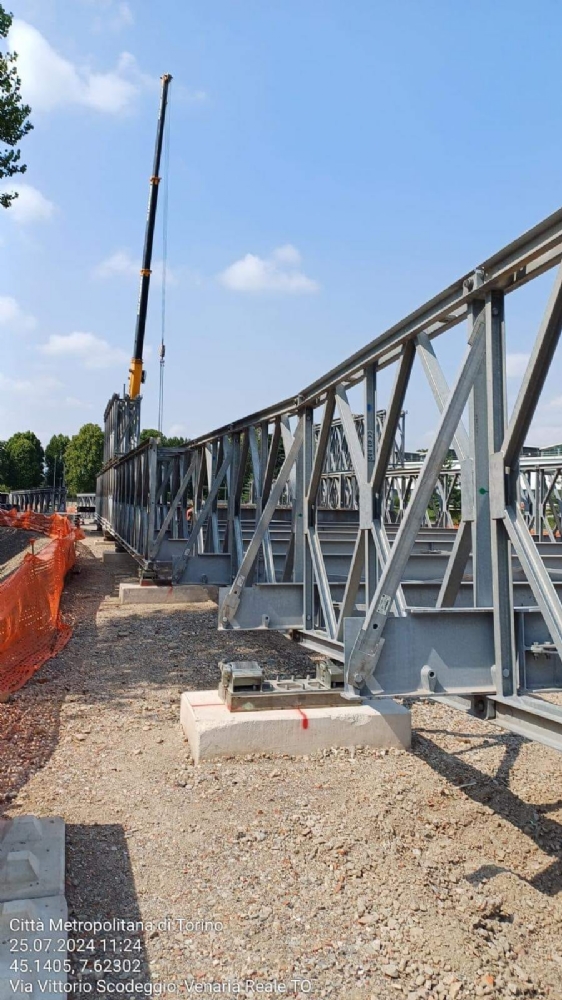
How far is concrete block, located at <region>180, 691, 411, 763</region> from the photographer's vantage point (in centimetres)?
555

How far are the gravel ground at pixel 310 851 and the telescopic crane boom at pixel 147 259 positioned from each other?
29.3 metres

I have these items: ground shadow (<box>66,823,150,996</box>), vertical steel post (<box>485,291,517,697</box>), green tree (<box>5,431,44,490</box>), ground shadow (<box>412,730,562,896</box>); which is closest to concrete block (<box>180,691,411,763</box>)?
ground shadow (<box>412,730,562,896</box>)

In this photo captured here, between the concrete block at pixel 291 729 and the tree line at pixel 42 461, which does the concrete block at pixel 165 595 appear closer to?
the concrete block at pixel 291 729

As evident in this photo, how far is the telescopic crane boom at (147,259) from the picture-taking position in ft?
114

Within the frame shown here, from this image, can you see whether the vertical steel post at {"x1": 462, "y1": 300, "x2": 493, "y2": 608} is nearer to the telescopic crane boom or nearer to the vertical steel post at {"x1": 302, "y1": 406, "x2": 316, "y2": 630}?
the vertical steel post at {"x1": 302, "y1": 406, "x2": 316, "y2": 630}

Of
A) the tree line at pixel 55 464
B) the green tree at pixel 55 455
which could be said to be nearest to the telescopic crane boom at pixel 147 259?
the tree line at pixel 55 464

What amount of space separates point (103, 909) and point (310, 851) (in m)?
1.25

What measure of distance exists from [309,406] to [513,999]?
506 cm

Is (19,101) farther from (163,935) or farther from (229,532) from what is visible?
(163,935)

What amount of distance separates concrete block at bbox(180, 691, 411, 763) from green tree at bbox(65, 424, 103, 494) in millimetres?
82950

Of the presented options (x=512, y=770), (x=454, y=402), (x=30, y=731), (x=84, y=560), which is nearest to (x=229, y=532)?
(x=30, y=731)

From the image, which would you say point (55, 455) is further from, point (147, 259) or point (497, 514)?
point (497, 514)

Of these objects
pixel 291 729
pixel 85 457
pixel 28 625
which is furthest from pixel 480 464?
pixel 85 457

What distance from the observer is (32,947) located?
120 inches
